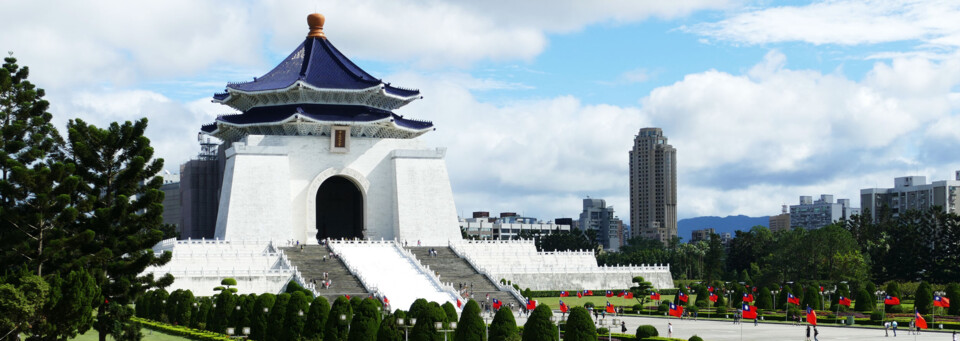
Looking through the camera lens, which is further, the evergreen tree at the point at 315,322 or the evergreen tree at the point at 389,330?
the evergreen tree at the point at 315,322

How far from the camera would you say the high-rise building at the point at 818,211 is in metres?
152

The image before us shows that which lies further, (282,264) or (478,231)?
(478,231)

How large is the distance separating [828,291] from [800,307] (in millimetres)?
4907

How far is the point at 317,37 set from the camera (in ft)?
186

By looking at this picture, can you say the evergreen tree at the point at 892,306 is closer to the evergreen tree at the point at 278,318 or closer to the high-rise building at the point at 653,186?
the evergreen tree at the point at 278,318

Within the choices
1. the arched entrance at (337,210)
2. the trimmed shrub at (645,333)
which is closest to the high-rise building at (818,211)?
the arched entrance at (337,210)

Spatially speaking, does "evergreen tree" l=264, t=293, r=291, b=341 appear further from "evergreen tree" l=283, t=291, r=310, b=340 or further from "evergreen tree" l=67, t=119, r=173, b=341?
"evergreen tree" l=67, t=119, r=173, b=341

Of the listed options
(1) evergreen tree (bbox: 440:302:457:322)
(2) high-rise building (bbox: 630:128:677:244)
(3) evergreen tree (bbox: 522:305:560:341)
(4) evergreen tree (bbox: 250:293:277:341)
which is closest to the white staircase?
(4) evergreen tree (bbox: 250:293:277:341)

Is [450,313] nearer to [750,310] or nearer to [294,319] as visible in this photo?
[294,319]

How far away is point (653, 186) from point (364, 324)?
393 feet

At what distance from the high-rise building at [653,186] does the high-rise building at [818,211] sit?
23.6 m

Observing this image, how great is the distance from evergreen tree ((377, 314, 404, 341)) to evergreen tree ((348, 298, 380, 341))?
20 cm

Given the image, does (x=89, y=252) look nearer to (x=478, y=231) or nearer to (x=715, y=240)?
(x=715, y=240)

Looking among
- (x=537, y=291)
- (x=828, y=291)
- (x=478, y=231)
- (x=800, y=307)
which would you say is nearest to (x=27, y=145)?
(x=537, y=291)
